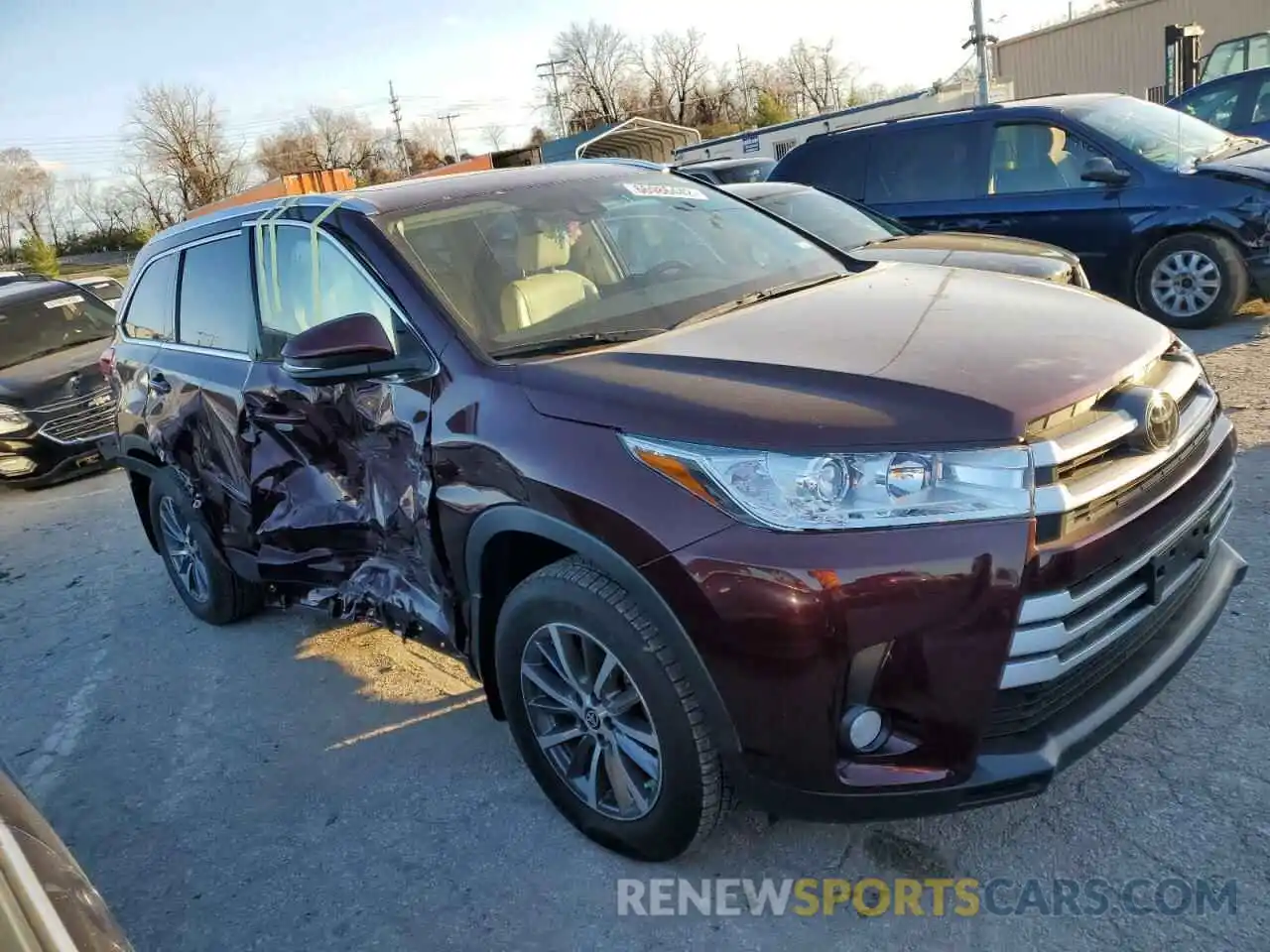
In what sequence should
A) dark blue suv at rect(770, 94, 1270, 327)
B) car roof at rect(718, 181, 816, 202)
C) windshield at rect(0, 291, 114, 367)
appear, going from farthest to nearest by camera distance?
windshield at rect(0, 291, 114, 367)
car roof at rect(718, 181, 816, 202)
dark blue suv at rect(770, 94, 1270, 327)

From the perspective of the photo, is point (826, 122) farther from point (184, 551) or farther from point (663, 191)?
point (184, 551)

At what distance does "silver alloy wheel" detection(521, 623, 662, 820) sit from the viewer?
8.12 ft

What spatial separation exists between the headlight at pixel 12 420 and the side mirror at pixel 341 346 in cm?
704

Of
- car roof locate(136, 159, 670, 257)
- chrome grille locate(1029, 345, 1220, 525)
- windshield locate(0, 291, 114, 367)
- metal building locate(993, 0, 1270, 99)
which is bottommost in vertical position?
chrome grille locate(1029, 345, 1220, 525)

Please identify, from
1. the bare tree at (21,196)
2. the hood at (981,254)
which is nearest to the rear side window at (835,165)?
the hood at (981,254)

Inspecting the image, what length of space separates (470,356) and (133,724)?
7.90 ft

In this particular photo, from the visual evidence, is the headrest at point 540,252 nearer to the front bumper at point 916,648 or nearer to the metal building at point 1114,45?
the front bumper at point 916,648

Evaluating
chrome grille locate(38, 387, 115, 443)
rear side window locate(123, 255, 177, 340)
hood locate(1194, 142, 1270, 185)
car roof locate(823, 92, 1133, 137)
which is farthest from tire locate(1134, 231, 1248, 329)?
chrome grille locate(38, 387, 115, 443)

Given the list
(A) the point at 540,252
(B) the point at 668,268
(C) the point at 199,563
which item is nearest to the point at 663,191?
(B) the point at 668,268

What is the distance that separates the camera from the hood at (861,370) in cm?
209

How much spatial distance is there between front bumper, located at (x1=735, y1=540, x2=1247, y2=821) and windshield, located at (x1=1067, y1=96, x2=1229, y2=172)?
240 inches

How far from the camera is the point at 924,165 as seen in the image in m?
8.22

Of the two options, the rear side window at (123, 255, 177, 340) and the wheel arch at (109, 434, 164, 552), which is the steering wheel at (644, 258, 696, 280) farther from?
the wheel arch at (109, 434, 164, 552)

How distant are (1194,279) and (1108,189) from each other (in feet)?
2.94
